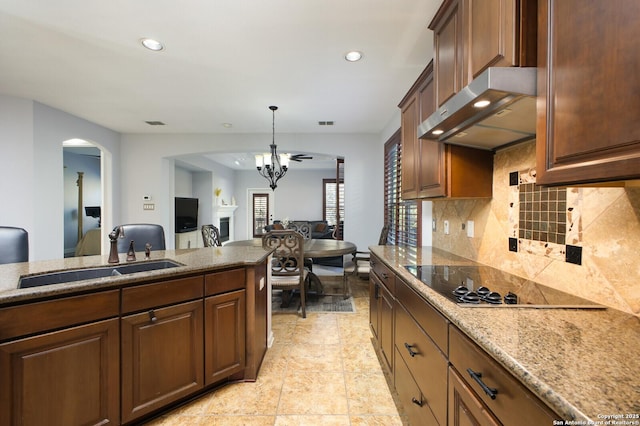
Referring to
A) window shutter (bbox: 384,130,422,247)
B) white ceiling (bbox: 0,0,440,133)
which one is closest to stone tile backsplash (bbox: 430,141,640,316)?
window shutter (bbox: 384,130,422,247)

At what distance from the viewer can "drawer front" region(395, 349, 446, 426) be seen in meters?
1.23

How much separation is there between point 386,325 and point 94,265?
2.01 meters

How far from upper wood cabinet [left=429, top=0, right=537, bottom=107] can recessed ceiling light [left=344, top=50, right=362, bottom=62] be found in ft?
2.82

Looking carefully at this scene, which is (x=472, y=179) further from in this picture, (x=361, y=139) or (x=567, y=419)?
(x=361, y=139)

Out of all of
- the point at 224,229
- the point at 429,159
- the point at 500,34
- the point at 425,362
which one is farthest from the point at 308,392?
the point at 224,229

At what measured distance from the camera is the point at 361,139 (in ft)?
16.5

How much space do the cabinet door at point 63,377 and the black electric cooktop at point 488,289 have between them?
1.70 metres

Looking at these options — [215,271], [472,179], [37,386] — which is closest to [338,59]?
[472,179]

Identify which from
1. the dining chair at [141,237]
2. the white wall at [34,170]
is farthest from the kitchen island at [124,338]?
the white wall at [34,170]

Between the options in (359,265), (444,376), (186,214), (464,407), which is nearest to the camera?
(464,407)

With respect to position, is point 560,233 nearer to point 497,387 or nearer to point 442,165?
point 442,165

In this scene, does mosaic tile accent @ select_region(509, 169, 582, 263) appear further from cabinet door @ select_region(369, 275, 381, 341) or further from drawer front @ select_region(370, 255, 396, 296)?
cabinet door @ select_region(369, 275, 381, 341)

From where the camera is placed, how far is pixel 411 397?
144 centimetres

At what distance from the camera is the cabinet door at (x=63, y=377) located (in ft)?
3.89
